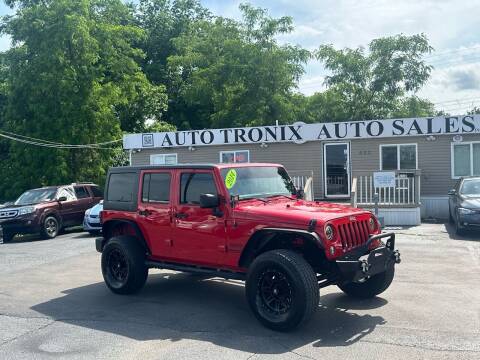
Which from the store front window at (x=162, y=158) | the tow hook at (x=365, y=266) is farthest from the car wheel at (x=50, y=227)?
the tow hook at (x=365, y=266)

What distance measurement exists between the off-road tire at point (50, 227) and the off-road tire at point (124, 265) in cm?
925

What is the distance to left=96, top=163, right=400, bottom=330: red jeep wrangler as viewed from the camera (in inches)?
249

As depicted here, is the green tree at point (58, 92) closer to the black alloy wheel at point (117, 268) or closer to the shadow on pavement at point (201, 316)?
the black alloy wheel at point (117, 268)

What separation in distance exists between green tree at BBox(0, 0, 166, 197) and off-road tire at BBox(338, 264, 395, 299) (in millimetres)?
21846

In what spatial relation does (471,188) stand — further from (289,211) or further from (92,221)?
(92,221)

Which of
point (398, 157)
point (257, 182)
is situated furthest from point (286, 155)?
point (257, 182)

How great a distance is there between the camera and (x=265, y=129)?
19.6 m

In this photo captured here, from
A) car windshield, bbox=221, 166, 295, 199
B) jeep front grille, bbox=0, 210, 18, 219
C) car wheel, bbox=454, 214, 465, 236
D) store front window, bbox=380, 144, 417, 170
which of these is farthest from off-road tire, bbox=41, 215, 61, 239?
car wheel, bbox=454, 214, 465, 236

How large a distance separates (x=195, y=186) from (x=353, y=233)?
87.2 inches

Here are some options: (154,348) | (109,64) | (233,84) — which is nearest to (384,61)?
(233,84)

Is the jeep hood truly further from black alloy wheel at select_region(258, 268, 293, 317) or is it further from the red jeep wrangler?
black alloy wheel at select_region(258, 268, 293, 317)

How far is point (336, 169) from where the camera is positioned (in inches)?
757

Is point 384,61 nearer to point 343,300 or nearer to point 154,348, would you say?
point 343,300

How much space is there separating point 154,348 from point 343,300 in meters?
2.88
